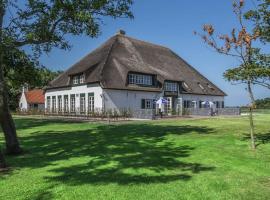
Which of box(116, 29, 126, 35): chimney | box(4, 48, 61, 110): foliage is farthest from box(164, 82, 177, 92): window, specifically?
box(4, 48, 61, 110): foliage

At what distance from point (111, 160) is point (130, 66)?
34148 millimetres

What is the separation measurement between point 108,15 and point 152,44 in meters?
43.7

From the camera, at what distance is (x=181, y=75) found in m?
54.6

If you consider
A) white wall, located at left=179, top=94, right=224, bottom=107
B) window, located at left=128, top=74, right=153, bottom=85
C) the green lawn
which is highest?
window, located at left=128, top=74, right=153, bottom=85

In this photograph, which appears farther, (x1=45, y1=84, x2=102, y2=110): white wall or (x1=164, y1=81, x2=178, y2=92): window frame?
(x1=164, y1=81, x2=178, y2=92): window frame

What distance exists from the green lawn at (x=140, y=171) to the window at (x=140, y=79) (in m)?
28.6

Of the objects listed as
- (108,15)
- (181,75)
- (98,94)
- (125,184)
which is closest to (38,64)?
(108,15)

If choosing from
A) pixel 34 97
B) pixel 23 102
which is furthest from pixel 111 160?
pixel 23 102

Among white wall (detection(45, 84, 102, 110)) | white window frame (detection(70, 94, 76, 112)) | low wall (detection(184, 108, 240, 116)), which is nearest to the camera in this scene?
white wall (detection(45, 84, 102, 110))

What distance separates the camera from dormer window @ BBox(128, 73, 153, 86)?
45194mm

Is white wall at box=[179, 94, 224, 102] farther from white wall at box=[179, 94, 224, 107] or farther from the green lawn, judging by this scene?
the green lawn

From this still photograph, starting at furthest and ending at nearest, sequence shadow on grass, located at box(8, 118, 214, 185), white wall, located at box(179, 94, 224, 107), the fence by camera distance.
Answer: white wall, located at box(179, 94, 224, 107), the fence, shadow on grass, located at box(8, 118, 214, 185)

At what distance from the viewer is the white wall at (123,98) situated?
42.8 metres

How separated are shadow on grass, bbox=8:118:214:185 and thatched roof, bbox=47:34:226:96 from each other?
2591 centimetres
